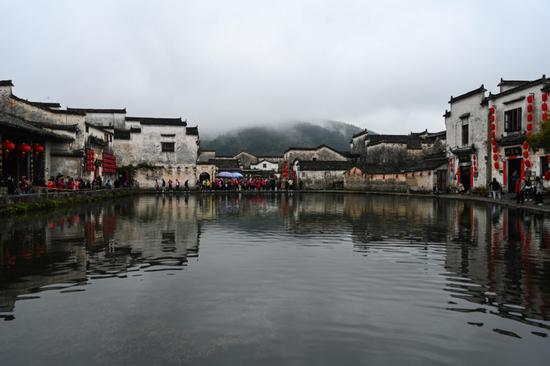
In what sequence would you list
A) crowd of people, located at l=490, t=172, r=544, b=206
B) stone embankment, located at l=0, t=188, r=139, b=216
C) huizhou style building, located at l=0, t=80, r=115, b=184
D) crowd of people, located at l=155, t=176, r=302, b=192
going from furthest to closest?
crowd of people, located at l=155, t=176, r=302, b=192, huizhou style building, located at l=0, t=80, r=115, b=184, crowd of people, located at l=490, t=172, r=544, b=206, stone embankment, located at l=0, t=188, r=139, b=216

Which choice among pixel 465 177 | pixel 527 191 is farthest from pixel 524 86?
pixel 465 177

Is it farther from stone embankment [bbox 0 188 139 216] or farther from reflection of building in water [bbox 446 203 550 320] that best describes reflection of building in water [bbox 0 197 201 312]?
reflection of building in water [bbox 446 203 550 320]

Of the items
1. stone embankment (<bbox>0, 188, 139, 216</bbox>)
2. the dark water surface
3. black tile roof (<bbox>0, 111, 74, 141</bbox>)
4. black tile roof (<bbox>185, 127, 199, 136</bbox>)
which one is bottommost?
the dark water surface

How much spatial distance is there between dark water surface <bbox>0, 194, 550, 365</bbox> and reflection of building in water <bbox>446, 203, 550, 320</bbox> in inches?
1.6

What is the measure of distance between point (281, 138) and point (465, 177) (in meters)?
123

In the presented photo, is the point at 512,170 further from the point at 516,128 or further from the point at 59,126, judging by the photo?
the point at 59,126

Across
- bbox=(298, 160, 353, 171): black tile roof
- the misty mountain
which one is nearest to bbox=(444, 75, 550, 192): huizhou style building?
bbox=(298, 160, 353, 171): black tile roof

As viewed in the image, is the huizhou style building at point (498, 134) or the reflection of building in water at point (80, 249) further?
the huizhou style building at point (498, 134)

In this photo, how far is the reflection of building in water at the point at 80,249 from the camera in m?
7.39

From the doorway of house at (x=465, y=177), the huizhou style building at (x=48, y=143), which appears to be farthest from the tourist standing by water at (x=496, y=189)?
the huizhou style building at (x=48, y=143)

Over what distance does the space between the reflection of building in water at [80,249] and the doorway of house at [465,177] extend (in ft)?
92.5

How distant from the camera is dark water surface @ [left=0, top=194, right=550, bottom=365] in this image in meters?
4.37

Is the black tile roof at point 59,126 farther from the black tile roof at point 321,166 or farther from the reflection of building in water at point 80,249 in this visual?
the black tile roof at point 321,166

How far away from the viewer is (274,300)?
240 inches
